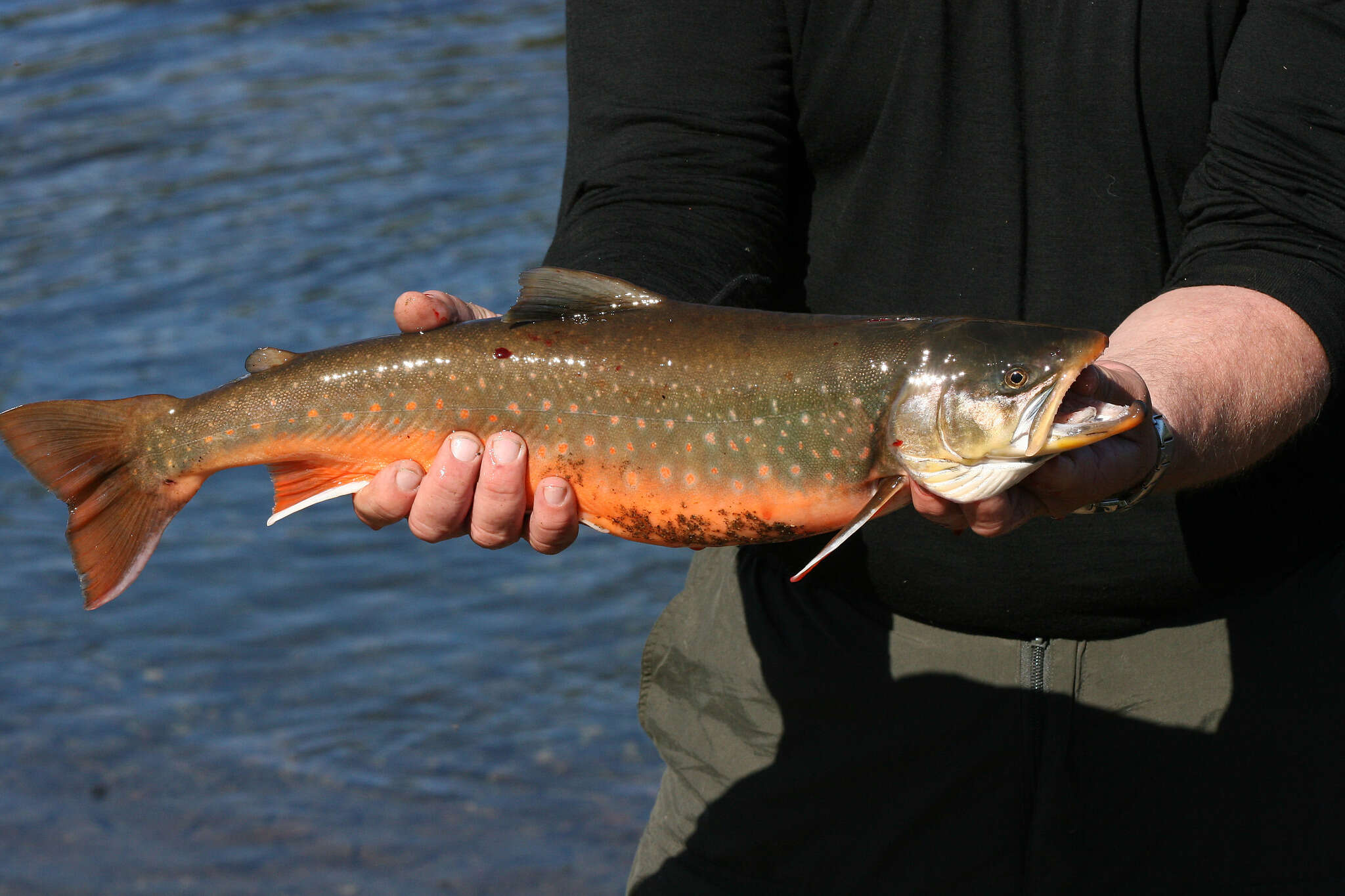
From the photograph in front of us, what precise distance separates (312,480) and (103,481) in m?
0.43

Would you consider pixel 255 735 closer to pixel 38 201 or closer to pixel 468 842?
pixel 468 842

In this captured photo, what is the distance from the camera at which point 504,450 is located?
2.66 meters

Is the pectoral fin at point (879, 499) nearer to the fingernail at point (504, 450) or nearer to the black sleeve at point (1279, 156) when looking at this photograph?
the fingernail at point (504, 450)

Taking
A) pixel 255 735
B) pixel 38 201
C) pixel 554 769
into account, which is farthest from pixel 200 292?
pixel 554 769

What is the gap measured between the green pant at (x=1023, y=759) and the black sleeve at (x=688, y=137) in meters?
0.79

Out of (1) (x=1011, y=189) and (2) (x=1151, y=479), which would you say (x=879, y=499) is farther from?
(1) (x=1011, y=189)

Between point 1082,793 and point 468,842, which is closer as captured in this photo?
point 1082,793

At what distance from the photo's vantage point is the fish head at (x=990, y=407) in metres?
2.37

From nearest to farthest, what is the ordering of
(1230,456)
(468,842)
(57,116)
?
(1230,456), (468,842), (57,116)

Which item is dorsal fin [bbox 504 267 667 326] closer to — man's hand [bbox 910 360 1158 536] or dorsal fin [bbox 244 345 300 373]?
dorsal fin [bbox 244 345 300 373]

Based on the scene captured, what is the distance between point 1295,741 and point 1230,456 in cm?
77

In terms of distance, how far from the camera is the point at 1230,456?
2.55 meters

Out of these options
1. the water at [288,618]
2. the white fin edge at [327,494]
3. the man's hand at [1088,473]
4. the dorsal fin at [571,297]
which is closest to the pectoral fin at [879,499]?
the man's hand at [1088,473]

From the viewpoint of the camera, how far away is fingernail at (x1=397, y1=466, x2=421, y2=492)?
270 cm
